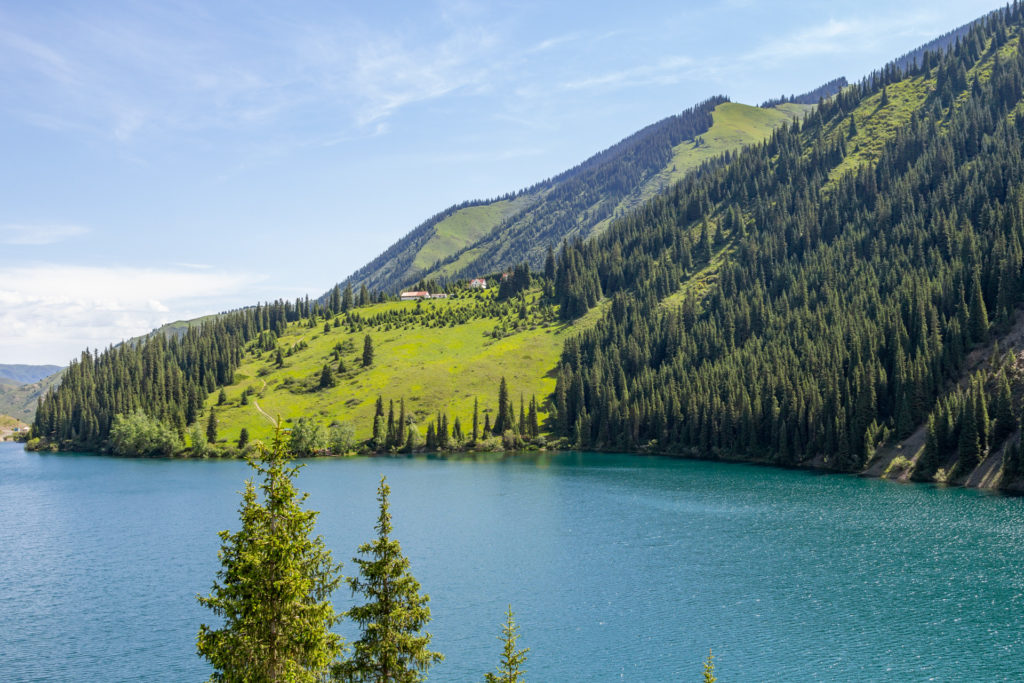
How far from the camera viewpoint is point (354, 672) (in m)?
28.6

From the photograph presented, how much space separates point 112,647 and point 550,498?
90372mm

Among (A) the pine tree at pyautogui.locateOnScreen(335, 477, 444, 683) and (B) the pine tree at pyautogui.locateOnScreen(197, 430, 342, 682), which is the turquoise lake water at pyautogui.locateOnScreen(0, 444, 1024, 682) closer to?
(A) the pine tree at pyautogui.locateOnScreen(335, 477, 444, 683)

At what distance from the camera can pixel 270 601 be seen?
82.4 feet

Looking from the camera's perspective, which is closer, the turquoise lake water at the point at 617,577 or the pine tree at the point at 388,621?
the pine tree at the point at 388,621

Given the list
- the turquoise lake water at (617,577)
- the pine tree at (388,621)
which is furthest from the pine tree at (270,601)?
the turquoise lake water at (617,577)

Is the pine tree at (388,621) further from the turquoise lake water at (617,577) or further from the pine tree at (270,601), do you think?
the turquoise lake water at (617,577)

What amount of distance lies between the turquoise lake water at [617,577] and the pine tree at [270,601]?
3523 centimetres

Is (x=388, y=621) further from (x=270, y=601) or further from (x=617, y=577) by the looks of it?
(x=617, y=577)

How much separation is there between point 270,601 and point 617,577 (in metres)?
65.6

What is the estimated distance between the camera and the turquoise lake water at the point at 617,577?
194 ft

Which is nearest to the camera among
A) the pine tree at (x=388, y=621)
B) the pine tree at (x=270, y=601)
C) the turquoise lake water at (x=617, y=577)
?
the pine tree at (x=270, y=601)

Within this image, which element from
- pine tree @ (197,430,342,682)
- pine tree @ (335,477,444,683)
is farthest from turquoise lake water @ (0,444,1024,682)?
pine tree @ (197,430,342,682)

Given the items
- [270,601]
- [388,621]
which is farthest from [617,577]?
[270,601]

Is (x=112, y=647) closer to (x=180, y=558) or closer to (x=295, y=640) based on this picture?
(x=180, y=558)
